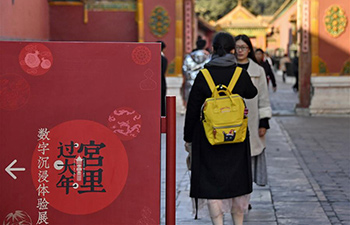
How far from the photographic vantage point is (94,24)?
1455 centimetres

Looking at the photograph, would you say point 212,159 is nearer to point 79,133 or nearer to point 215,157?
point 215,157

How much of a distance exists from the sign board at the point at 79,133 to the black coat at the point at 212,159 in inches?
38.7

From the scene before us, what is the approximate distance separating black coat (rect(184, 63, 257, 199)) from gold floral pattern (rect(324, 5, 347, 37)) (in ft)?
32.9

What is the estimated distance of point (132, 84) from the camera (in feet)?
12.1

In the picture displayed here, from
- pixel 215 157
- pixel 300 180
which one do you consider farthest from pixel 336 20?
pixel 215 157

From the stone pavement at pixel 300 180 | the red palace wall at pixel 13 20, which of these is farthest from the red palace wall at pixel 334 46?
the red palace wall at pixel 13 20

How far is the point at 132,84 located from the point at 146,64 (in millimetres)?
135

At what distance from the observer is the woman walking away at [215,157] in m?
4.64

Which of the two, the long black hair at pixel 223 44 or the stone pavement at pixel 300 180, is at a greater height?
the long black hair at pixel 223 44

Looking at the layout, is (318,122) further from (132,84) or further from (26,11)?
(132,84)

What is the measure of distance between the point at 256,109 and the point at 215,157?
128cm

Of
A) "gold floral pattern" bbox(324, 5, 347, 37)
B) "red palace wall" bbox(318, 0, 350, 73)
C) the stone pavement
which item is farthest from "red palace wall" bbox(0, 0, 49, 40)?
"gold floral pattern" bbox(324, 5, 347, 37)

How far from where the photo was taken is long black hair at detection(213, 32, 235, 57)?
483 cm

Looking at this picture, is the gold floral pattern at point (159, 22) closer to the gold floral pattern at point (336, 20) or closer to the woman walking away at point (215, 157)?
the gold floral pattern at point (336, 20)
